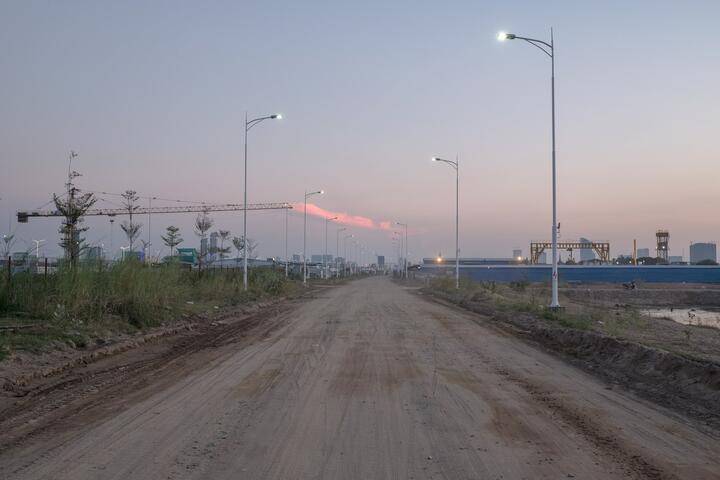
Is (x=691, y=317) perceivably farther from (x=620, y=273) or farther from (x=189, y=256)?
(x=620, y=273)

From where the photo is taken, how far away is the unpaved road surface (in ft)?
20.9

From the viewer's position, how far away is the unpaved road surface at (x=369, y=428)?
6.36m

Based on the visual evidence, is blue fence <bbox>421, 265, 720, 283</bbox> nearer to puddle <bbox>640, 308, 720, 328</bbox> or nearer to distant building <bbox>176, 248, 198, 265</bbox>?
distant building <bbox>176, 248, 198, 265</bbox>

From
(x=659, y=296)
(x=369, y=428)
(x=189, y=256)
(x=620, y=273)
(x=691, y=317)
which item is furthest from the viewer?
(x=620, y=273)

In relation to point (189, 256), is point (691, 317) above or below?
below

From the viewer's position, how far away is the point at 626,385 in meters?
11.4

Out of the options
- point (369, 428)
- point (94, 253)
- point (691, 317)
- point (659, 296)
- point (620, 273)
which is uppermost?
point (94, 253)

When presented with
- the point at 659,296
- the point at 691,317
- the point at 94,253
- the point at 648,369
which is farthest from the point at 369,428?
the point at 659,296

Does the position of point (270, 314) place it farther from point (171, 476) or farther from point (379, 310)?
point (171, 476)

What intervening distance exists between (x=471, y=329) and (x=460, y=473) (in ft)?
50.5

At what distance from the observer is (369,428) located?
7898 millimetres

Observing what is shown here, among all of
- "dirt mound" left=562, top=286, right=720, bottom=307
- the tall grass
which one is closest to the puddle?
"dirt mound" left=562, top=286, right=720, bottom=307

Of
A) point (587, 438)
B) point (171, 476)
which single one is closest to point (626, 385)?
point (587, 438)

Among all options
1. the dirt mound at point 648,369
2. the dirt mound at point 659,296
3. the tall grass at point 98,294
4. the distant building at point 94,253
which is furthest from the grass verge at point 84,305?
the dirt mound at point 659,296
